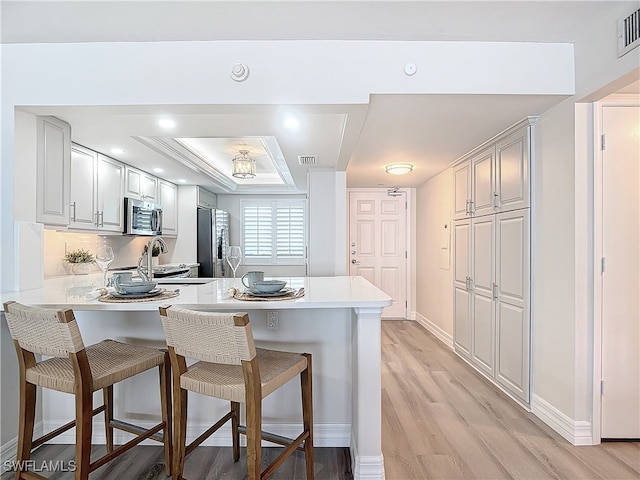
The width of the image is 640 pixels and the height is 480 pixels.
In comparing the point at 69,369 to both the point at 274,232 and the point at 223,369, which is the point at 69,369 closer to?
the point at 223,369

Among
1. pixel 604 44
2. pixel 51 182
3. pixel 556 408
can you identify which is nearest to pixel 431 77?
pixel 604 44

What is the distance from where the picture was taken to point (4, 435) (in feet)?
6.41

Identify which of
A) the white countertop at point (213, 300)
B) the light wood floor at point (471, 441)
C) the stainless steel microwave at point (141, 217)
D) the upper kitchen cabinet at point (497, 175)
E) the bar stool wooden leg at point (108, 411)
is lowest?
the light wood floor at point (471, 441)

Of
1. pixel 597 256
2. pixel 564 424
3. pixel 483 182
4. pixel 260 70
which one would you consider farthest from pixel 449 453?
pixel 260 70

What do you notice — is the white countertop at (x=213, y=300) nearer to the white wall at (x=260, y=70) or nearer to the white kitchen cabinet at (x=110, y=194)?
the white wall at (x=260, y=70)

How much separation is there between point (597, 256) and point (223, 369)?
2.21m

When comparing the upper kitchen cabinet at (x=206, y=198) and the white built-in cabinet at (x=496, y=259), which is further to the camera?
the upper kitchen cabinet at (x=206, y=198)

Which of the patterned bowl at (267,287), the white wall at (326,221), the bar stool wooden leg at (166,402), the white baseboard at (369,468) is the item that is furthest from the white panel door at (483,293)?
the bar stool wooden leg at (166,402)

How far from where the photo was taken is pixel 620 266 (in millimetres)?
2150

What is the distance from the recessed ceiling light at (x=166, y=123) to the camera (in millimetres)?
2463

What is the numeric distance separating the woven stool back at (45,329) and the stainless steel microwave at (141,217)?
8.39 ft

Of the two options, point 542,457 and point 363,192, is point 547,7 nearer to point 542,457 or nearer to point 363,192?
point 542,457

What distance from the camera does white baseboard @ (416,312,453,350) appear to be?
4262mm

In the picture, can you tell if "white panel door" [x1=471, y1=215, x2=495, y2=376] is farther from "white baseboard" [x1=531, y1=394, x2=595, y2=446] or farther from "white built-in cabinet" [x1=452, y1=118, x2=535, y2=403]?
"white baseboard" [x1=531, y1=394, x2=595, y2=446]
